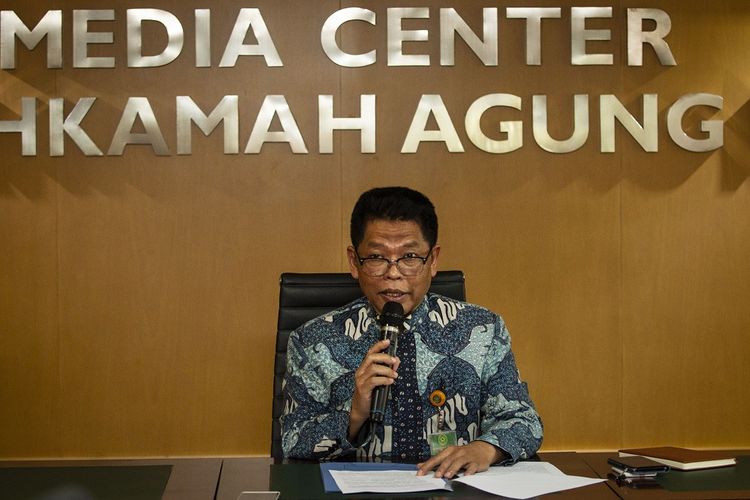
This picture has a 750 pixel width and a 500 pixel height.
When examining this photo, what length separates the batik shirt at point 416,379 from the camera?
7.68 ft

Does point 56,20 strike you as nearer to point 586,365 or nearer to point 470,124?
point 470,124

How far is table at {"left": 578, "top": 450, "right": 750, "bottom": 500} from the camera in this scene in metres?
1.81

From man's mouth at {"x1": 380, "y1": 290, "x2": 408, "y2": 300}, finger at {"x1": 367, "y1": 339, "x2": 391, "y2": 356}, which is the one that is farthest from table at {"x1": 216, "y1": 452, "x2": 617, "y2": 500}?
man's mouth at {"x1": 380, "y1": 290, "x2": 408, "y2": 300}

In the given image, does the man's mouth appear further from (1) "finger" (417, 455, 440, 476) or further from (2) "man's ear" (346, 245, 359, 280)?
(1) "finger" (417, 455, 440, 476)

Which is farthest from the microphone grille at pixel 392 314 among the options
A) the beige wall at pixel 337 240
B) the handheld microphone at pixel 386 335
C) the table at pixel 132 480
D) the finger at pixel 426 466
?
the beige wall at pixel 337 240

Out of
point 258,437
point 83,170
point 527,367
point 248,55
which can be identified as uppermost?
point 248,55

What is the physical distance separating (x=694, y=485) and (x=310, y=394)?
95 cm

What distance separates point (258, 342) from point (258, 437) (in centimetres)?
47

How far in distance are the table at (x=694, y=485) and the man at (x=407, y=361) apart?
356 mm

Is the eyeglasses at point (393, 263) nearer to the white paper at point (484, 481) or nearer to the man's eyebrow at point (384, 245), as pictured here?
the man's eyebrow at point (384, 245)

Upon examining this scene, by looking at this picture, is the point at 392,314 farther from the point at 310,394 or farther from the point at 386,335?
the point at 310,394

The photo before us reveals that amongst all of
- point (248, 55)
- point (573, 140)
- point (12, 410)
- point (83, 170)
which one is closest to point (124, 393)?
point (12, 410)

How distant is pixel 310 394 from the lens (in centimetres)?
238

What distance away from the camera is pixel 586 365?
15.5 ft
